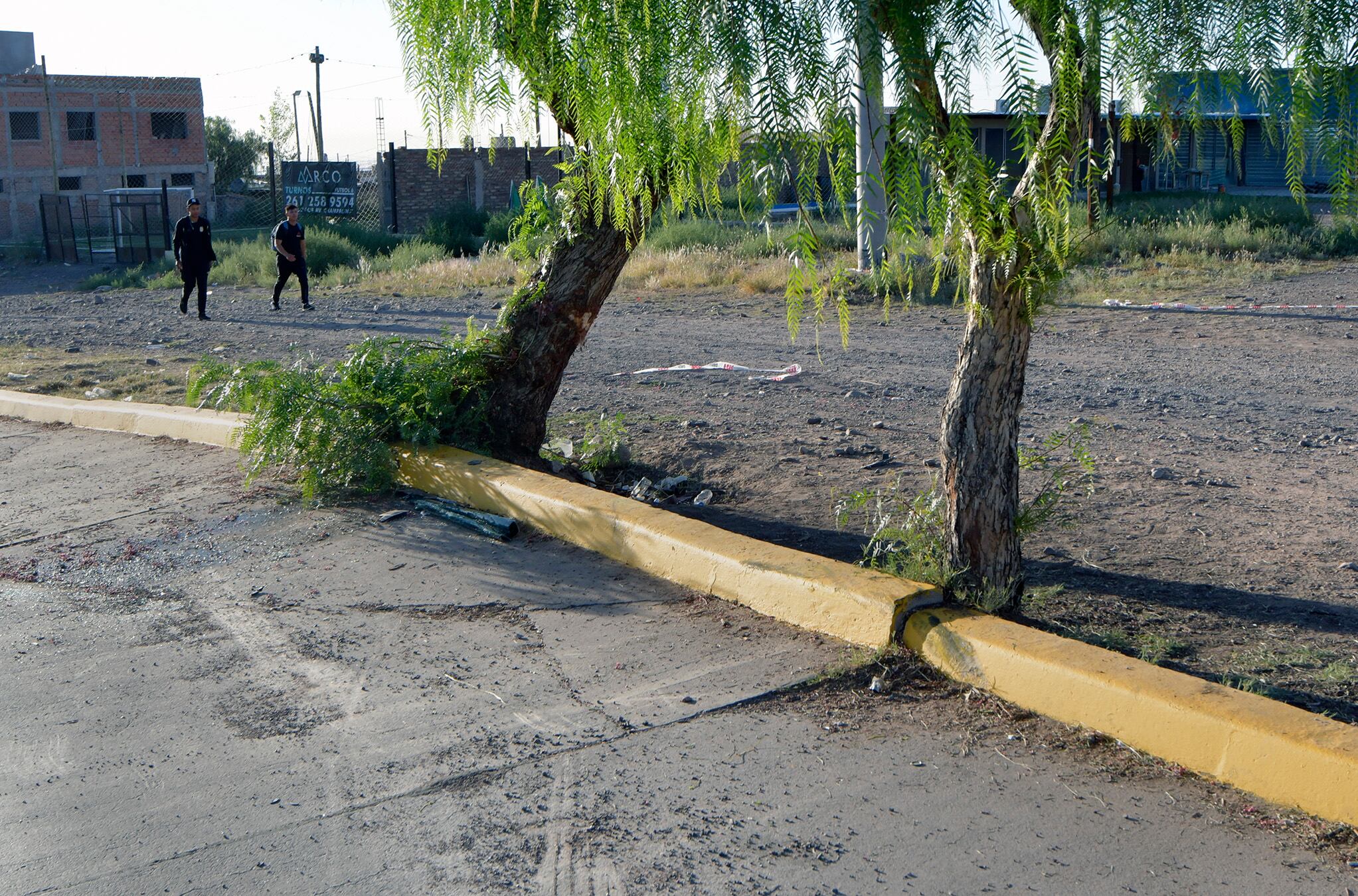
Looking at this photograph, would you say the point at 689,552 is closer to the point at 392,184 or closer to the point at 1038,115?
the point at 1038,115

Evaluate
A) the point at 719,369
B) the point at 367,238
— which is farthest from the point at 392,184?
the point at 719,369

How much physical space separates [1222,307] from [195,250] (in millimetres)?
13391

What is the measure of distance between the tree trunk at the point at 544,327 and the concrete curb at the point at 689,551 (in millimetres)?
484

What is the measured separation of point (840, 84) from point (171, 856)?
2.73 m

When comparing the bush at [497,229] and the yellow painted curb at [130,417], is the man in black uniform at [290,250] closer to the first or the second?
the yellow painted curb at [130,417]

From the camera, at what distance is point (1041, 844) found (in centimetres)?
301

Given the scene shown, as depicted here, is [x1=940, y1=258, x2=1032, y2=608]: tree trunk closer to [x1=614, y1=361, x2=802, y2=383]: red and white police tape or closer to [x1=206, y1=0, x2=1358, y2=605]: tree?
[x1=206, y1=0, x2=1358, y2=605]: tree

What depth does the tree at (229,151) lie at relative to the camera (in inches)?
2507

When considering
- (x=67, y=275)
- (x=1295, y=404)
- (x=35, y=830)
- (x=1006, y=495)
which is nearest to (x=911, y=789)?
(x=1006, y=495)

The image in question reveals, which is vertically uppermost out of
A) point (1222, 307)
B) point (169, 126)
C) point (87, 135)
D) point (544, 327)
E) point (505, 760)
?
point (169, 126)

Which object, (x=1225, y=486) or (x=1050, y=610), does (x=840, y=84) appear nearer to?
(x=1050, y=610)

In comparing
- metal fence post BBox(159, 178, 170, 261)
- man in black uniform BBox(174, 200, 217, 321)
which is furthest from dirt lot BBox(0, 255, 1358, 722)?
metal fence post BBox(159, 178, 170, 261)

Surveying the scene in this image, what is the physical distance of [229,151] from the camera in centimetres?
6469

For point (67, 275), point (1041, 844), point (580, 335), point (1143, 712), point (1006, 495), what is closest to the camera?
point (1041, 844)
